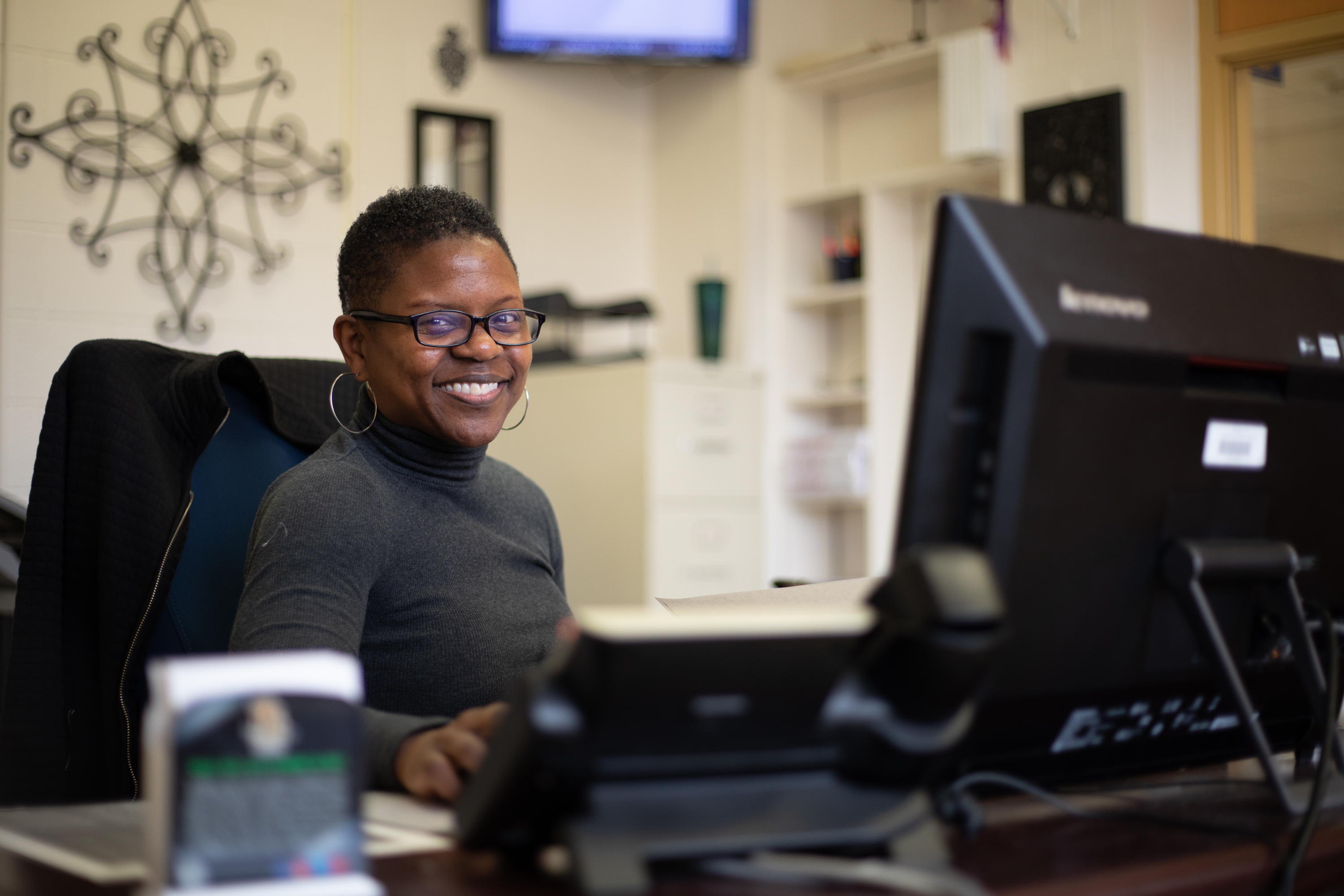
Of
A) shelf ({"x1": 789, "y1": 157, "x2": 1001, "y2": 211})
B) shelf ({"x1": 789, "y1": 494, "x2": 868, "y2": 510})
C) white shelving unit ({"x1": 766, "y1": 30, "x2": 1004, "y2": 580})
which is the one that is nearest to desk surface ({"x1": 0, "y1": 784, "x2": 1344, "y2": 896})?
white shelving unit ({"x1": 766, "y1": 30, "x2": 1004, "y2": 580})

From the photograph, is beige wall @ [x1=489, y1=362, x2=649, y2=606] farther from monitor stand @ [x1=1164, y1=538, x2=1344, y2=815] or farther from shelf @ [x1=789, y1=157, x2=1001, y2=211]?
monitor stand @ [x1=1164, y1=538, x2=1344, y2=815]

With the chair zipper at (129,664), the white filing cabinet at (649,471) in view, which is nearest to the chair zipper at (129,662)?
the chair zipper at (129,664)

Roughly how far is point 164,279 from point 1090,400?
10.7 feet

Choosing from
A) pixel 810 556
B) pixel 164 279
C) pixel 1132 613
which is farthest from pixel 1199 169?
pixel 1132 613

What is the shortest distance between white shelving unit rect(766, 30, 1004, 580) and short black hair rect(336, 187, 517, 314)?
2674 mm

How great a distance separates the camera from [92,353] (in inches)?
57.6

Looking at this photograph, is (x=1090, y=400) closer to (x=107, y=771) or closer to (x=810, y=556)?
(x=107, y=771)

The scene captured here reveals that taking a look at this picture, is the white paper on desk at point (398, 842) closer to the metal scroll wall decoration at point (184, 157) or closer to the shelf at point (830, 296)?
the metal scroll wall decoration at point (184, 157)

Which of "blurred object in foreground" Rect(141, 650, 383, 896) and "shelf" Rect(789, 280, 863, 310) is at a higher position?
"shelf" Rect(789, 280, 863, 310)

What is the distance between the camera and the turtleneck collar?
1.37 meters

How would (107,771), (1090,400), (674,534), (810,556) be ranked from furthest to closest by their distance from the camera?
(810,556)
(674,534)
(107,771)
(1090,400)

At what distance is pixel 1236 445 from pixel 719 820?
422mm

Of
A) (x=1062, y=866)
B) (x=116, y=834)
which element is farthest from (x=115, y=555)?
(x=1062, y=866)

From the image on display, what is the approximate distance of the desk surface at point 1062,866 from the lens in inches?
26.0
